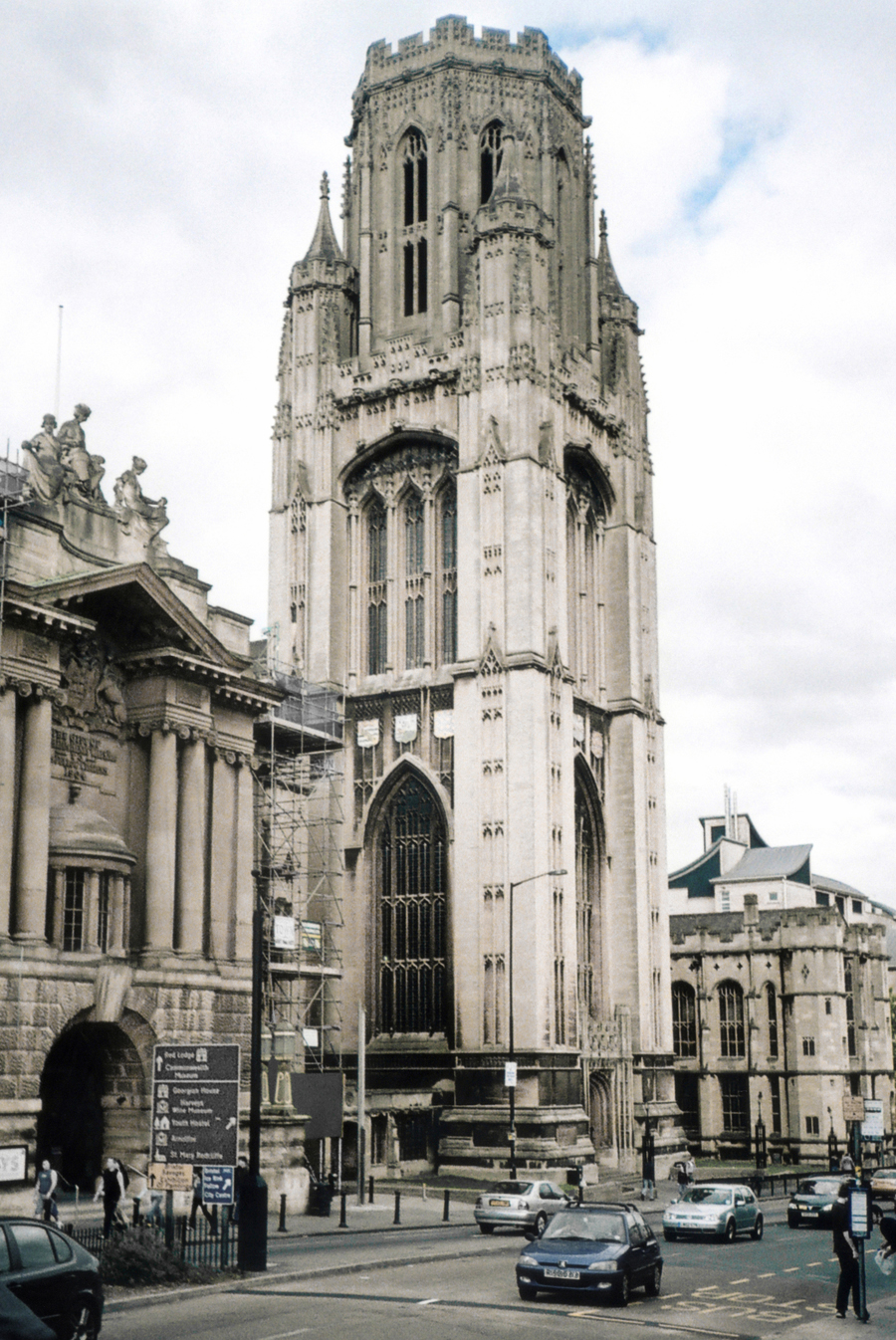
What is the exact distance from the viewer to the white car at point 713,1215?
32.6 meters

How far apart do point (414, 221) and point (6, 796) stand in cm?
4124

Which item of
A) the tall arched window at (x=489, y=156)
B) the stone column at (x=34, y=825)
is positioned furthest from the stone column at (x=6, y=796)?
the tall arched window at (x=489, y=156)

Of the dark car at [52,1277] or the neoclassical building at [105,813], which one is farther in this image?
the neoclassical building at [105,813]

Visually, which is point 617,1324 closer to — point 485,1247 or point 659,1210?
point 485,1247

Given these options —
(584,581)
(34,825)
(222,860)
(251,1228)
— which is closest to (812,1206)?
(222,860)

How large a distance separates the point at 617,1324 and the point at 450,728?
39582mm

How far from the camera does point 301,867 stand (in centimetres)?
5584

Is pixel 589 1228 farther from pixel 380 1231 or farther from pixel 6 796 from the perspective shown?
pixel 6 796

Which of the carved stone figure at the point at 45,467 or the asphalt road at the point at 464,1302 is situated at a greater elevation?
the carved stone figure at the point at 45,467

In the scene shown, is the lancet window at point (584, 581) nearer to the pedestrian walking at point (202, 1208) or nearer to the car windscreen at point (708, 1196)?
the car windscreen at point (708, 1196)

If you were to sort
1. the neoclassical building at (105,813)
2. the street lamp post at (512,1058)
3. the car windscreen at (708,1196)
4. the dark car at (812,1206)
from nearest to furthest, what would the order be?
1. the car windscreen at (708,1196)
2. the neoclassical building at (105,813)
3. the dark car at (812,1206)
4. the street lamp post at (512,1058)

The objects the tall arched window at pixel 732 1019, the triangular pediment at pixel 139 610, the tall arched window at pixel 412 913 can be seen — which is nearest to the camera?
the triangular pediment at pixel 139 610

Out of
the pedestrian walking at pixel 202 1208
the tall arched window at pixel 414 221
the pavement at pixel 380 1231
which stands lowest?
the pavement at pixel 380 1231

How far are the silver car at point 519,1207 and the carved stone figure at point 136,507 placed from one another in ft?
62.1
